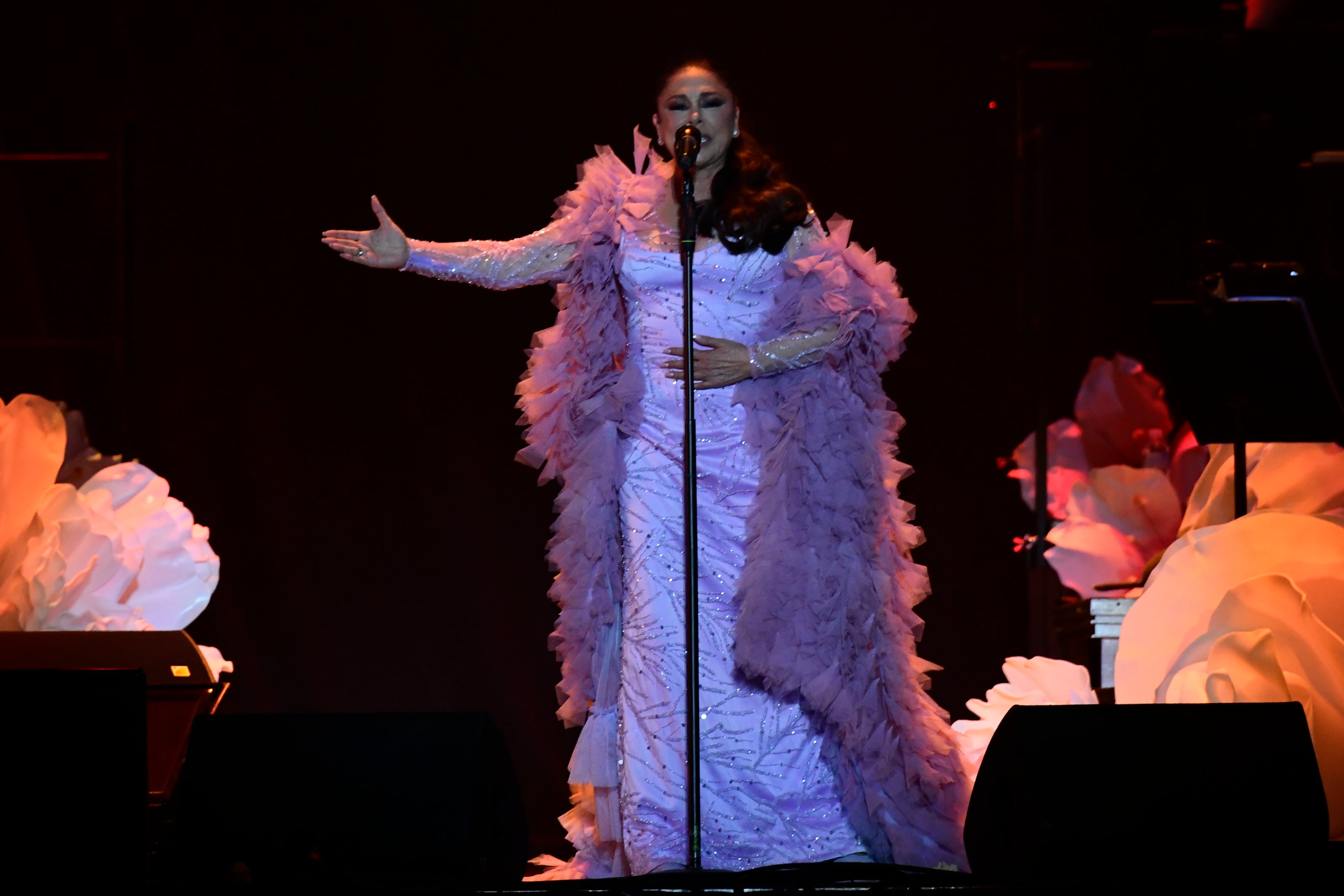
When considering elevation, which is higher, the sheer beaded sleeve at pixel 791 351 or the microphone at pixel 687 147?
the microphone at pixel 687 147

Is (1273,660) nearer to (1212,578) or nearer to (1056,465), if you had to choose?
(1212,578)

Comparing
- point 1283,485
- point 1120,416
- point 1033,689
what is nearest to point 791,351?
point 1033,689

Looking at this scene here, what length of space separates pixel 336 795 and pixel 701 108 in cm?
147

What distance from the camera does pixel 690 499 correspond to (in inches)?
81.1

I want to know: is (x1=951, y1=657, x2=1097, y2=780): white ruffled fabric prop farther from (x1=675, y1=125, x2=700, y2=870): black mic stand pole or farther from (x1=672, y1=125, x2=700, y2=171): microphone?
A: (x1=672, y1=125, x2=700, y2=171): microphone

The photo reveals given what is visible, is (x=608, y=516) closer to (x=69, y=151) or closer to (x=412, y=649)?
(x=412, y=649)

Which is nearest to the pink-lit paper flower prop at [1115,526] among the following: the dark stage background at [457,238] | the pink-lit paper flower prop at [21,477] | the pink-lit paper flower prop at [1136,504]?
the pink-lit paper flower prop at [1136,504]

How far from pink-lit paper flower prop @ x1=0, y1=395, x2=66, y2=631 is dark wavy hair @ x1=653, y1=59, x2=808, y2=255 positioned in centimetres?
126

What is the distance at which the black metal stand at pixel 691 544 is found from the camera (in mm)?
1985

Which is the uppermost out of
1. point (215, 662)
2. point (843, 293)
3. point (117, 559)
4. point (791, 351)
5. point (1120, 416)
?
point (843, 293)

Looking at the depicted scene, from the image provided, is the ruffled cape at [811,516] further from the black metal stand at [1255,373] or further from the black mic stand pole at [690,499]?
the black metal stand at [1255,373]

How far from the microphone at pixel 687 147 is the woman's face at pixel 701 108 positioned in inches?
20.0

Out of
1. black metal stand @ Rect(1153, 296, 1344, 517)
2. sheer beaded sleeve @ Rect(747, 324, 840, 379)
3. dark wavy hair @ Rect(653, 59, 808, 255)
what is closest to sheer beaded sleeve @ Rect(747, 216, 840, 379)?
sheer beaded sleeve @ Rect(747, 324, 840, 379)

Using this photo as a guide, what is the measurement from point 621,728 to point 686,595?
59 centimetres
